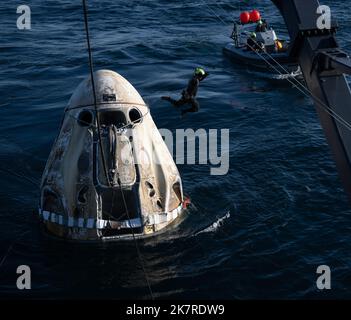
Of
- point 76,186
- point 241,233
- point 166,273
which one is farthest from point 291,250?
point 76,186

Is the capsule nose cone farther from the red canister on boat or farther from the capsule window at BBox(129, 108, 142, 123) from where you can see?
the red canister on boat

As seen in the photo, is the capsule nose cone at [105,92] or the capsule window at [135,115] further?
the capsule window at [135,115]

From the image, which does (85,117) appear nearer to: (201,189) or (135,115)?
(135,115)

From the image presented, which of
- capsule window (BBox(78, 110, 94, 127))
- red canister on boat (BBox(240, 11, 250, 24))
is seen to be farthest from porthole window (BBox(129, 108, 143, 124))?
red canister on boat (BBox(240, 11, 250, 24))

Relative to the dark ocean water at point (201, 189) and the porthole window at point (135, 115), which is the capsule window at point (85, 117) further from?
the dark ocean water at point (201, 189)

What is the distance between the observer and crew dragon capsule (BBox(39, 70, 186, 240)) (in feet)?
52.0

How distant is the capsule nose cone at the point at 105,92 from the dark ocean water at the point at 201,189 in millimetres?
3969

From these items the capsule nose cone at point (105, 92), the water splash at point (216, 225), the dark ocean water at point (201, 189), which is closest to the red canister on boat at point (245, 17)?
the dark ocean water at point (201, 189)

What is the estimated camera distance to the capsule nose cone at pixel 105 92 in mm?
16578

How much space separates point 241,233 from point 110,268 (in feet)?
13.5

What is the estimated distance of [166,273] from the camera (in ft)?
50.7

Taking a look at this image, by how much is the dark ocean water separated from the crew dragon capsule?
0.63 meters

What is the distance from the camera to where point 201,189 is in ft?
65.1

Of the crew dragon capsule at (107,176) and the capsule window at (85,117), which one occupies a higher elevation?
the capsule window at (85,117)
